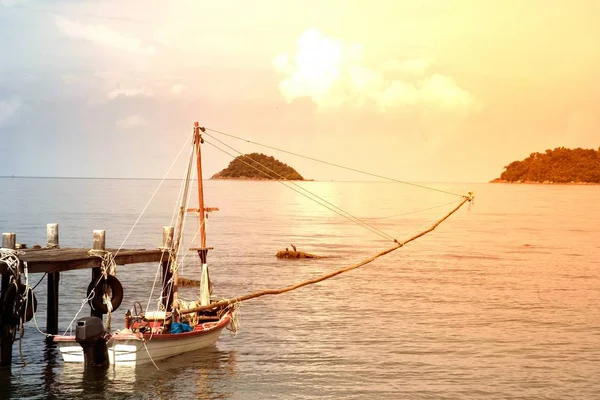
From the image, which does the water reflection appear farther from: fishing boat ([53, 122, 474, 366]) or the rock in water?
the rock in water

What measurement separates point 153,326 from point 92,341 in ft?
8.13

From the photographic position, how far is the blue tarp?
2897 centimetres

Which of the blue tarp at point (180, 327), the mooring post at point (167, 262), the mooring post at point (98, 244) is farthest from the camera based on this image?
the mooring post at point (167, 262)

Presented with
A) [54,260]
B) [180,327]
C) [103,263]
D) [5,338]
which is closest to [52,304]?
[103,263]

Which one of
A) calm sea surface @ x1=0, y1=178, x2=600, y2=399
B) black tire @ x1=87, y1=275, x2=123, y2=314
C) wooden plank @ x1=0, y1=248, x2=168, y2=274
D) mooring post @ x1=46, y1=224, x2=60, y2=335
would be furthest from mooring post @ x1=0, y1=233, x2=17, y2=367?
black tire @ x1=87, y1=275, x2=123, y2=314

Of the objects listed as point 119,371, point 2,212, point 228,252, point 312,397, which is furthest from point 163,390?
point 2,212

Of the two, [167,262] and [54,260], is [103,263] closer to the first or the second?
[54,260]

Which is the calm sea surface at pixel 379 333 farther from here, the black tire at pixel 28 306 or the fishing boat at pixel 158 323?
the black tire at pixel 28 306

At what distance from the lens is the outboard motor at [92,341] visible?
1013 inches

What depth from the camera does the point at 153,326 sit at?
27.9 m

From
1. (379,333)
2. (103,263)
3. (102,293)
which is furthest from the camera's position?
(379,333)

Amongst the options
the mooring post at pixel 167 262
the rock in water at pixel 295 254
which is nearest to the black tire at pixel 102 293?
the mooring post at pixel 167 262

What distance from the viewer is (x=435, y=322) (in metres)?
39.6

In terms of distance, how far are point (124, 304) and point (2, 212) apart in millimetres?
102656
